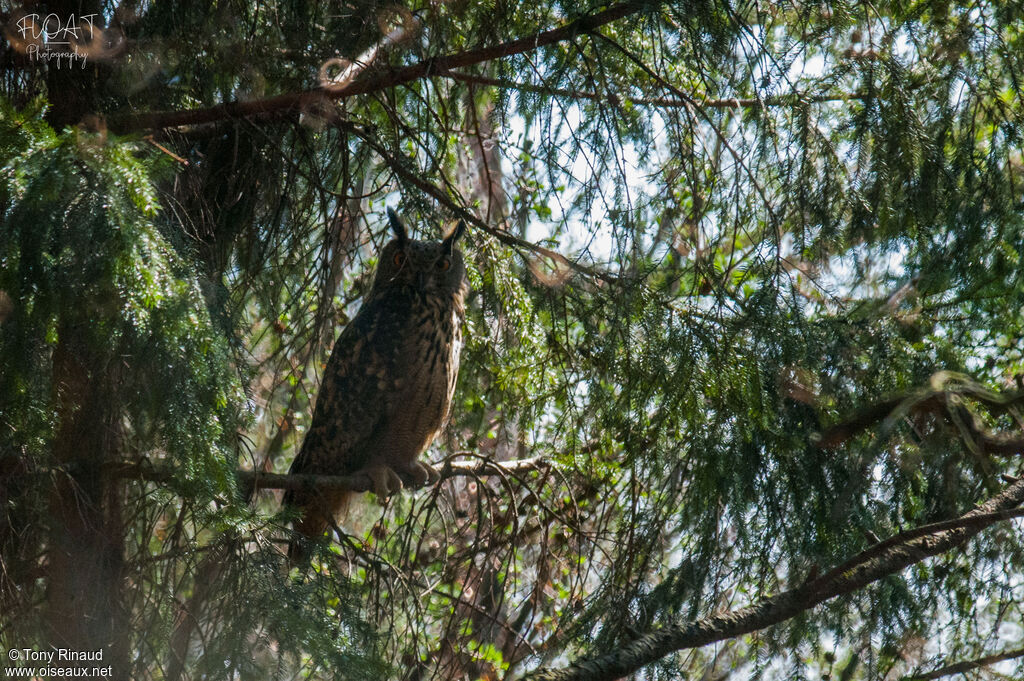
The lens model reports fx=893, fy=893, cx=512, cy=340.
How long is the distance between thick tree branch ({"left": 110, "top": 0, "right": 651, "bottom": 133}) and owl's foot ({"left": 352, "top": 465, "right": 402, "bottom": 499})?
1.40 meters

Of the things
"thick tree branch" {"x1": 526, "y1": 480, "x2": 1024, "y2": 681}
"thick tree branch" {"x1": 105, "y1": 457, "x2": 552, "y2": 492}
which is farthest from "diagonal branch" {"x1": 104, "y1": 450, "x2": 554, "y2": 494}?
"thick tree branch" {"x1": 526, "y1": 480, "x2": 1024, "y2": 681}

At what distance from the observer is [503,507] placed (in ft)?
14.7

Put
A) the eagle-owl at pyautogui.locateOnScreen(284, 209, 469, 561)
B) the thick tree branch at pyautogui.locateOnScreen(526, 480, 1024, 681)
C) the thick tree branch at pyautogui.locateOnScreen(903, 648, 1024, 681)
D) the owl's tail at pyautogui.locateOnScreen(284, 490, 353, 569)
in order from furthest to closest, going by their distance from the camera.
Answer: the eagle-owl at pyautogui.locateOnScreen(284, 209, 469, 561) < the owl's tail at pyautogui.locateOnScreen(284, 490, 353, 569) < the thick tree branch at pyautogui.locateOnScreen(903, 648, 1024, 681) < the thick tree branch at pyautogui.locateOnScreen(526, 480, 1024, 681)

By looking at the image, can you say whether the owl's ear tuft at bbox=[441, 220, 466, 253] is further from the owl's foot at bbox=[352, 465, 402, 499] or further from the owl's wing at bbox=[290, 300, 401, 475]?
the owl's foot at bbox=[352, 465, 402, 499]

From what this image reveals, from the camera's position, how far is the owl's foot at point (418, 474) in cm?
356

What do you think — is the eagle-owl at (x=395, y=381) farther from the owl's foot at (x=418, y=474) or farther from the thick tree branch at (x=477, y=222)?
the thick tree branch at (x=477, y=222)

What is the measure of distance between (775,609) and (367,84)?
1776 millimetres

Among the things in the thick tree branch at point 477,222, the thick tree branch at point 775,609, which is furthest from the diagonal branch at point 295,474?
the thick tree branch at point 775,609

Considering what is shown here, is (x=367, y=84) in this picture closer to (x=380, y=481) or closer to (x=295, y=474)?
(x=295, y=474)

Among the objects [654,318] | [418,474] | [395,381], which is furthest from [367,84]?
[418,474]

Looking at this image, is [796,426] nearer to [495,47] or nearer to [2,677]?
[495,47]

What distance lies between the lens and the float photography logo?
7.88 ft

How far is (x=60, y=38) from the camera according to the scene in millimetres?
2482

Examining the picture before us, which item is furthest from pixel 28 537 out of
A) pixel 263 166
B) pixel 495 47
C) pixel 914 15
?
pixel 914 15
